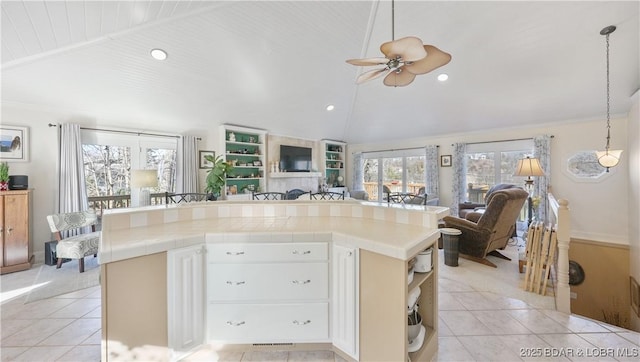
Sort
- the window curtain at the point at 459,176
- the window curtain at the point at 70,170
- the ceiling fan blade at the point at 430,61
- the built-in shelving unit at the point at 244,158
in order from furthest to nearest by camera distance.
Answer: the window curtain at the point at 459,176, the built-in shelving unit at the point at 244,158, the window curtain at the point at 70,170, the ceiling fan blade at the point at 430,61

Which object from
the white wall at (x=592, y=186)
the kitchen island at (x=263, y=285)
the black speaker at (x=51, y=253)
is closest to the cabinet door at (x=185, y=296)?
the kitchen island at (x=263, y=285)

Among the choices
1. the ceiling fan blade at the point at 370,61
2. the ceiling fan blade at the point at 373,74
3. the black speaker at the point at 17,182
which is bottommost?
the black speaker at the point at 17,182

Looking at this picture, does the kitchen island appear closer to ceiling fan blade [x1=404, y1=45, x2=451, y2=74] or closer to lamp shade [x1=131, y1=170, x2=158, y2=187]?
ceiling fan blade [x1=404, y1=45, x2=451, y2=74]

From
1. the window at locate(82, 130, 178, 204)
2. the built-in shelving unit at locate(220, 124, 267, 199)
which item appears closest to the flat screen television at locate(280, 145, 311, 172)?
the built-in shelving unit at locate(220, 124, 267, 199)

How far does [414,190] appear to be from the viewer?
Answer: 711 cm

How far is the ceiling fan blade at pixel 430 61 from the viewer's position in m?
1.90

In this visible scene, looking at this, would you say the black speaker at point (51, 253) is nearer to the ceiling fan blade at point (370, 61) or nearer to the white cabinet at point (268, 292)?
the white cabinet at point (268, 292)

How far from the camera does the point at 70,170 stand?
12.4ft

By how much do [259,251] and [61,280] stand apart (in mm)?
3205

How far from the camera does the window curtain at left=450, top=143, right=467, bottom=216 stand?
19.6 feet

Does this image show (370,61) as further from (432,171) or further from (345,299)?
(432,171)

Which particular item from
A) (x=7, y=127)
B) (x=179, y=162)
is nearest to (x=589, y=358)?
(x=179, y=162)

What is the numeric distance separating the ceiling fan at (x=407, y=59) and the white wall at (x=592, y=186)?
4652mm

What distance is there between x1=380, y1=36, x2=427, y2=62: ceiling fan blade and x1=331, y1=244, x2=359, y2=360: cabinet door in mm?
1513
